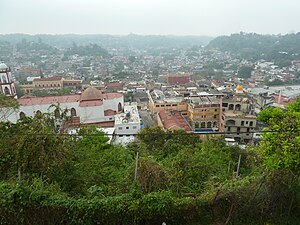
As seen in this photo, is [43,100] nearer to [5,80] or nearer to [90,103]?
[90,103]

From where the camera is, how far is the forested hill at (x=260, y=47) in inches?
3248

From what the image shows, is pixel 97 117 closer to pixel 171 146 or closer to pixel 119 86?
pixel 171 146

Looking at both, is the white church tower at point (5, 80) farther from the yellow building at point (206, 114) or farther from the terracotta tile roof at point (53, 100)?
the yellow building at point (206, 114)

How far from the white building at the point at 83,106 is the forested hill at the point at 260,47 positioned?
7359 centimetres

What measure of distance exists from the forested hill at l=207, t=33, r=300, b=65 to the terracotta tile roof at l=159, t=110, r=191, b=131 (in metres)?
71.9

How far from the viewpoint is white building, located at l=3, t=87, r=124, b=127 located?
21.0 metres

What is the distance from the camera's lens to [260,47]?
10138cm

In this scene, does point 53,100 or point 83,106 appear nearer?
point 53,100

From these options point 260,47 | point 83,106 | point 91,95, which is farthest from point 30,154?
point 260,47

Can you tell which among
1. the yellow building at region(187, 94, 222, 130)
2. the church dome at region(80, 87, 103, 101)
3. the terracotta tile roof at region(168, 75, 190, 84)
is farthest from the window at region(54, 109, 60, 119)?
the terracotta tile roof at region(168, 75, 190, 84)

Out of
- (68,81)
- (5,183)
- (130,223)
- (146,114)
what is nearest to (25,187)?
(5,183)

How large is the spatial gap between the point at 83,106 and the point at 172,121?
834 cm

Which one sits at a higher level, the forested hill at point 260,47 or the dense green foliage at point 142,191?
the dense green foliage at point 142,191

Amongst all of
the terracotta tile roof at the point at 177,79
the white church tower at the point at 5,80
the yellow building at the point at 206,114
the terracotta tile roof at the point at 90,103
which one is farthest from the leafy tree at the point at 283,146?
the terracotta tile roof at the point at 177,79
